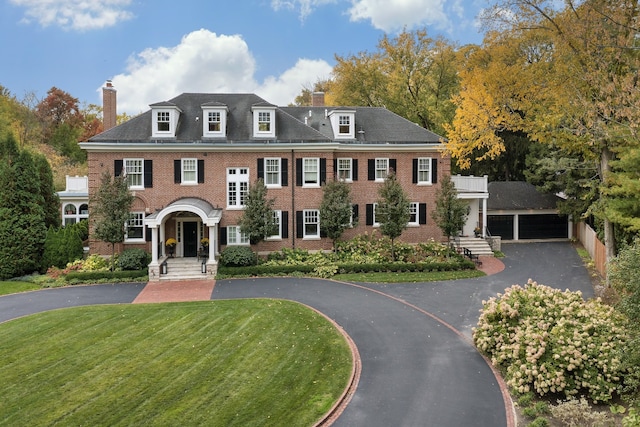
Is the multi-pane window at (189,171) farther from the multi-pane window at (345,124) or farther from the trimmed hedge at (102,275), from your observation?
the multi-pane window at (345,124)

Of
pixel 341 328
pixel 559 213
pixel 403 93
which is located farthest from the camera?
pixel 403 93

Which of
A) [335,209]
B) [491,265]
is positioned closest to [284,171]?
[335,209]

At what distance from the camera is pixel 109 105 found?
88.3ft

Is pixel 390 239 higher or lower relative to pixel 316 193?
lower

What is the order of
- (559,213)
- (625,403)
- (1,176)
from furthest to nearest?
(559,213), (1,176), (625,403)

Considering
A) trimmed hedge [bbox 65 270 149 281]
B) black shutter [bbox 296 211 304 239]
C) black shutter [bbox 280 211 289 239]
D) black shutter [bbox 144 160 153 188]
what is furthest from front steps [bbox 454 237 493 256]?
black shutter [bbox 144 160 153 188]

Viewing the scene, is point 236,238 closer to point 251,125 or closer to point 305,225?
point 305,225

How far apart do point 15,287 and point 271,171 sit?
13904 mm

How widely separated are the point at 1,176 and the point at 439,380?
23400 mm

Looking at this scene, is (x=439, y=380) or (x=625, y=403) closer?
(x=625, y=403)

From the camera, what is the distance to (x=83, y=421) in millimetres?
9656

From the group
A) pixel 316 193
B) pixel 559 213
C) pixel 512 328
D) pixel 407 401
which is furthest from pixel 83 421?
pixel 559 213

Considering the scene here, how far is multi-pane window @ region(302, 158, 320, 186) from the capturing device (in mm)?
26141

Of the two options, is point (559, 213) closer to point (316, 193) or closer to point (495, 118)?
point (495, 118)
